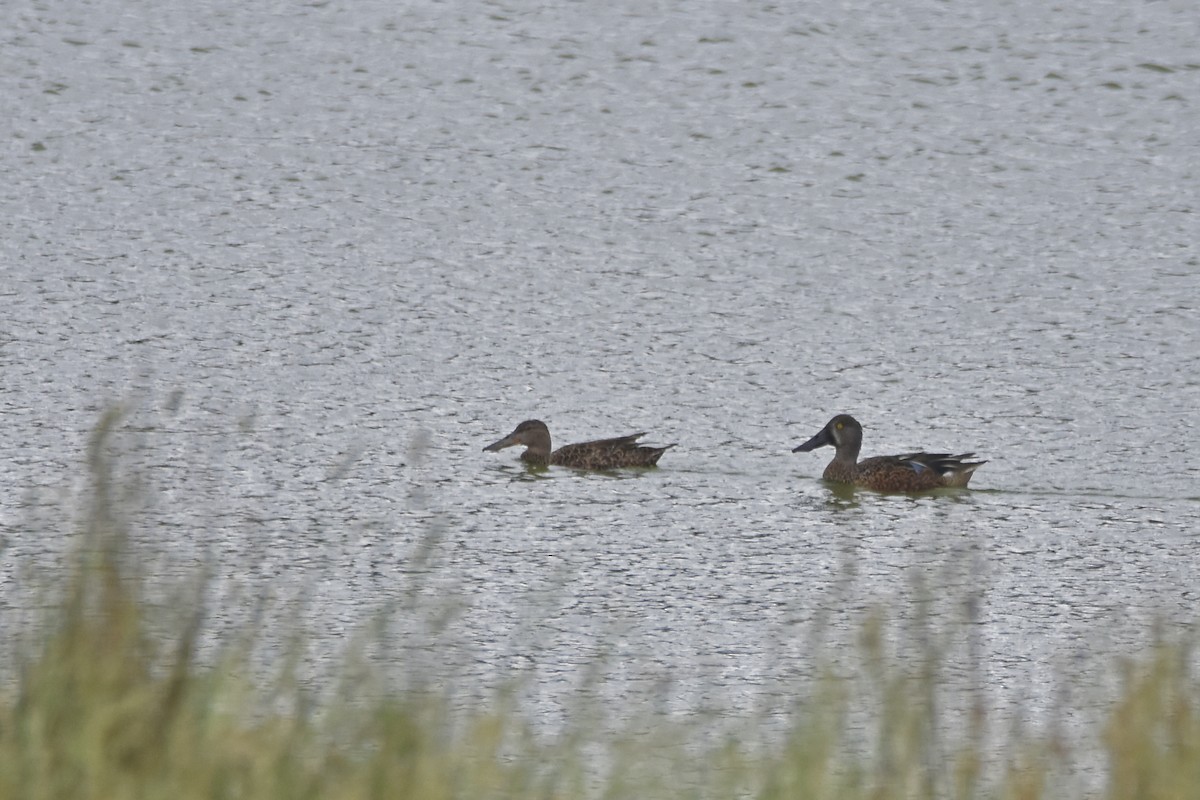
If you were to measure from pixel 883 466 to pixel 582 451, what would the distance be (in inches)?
55.7

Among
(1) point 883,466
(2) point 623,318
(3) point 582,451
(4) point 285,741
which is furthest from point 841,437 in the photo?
(4) point 285,741

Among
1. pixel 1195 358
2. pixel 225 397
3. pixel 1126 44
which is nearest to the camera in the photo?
pixel 225 397

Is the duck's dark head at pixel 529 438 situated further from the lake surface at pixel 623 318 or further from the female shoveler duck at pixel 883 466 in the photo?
the female shoveler duck at pixel 883 466

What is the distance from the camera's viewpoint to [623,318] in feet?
37.9

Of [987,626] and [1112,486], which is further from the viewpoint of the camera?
[1112,486]

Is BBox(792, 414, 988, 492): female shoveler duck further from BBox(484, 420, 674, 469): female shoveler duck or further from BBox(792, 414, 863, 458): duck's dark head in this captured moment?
BBox(484, 420, 674, 469): female shoveler duck

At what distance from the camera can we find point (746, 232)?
13.4 m

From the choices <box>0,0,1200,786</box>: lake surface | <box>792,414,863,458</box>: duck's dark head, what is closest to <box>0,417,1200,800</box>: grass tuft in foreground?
<box>0,0,1200,786</box>: lake surface

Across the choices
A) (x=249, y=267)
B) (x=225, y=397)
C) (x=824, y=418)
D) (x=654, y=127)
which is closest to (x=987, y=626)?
(x=824, y=418)

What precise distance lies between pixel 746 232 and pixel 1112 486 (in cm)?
475

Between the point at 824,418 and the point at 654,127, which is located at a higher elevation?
the point at 654,127

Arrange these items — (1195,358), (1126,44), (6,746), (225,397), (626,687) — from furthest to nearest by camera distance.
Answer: (1126,44), (1195,358), (225,397), (626,687), (6,746)

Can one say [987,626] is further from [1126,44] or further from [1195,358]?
[1126,44]

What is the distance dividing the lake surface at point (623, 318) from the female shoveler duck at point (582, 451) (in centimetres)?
11
